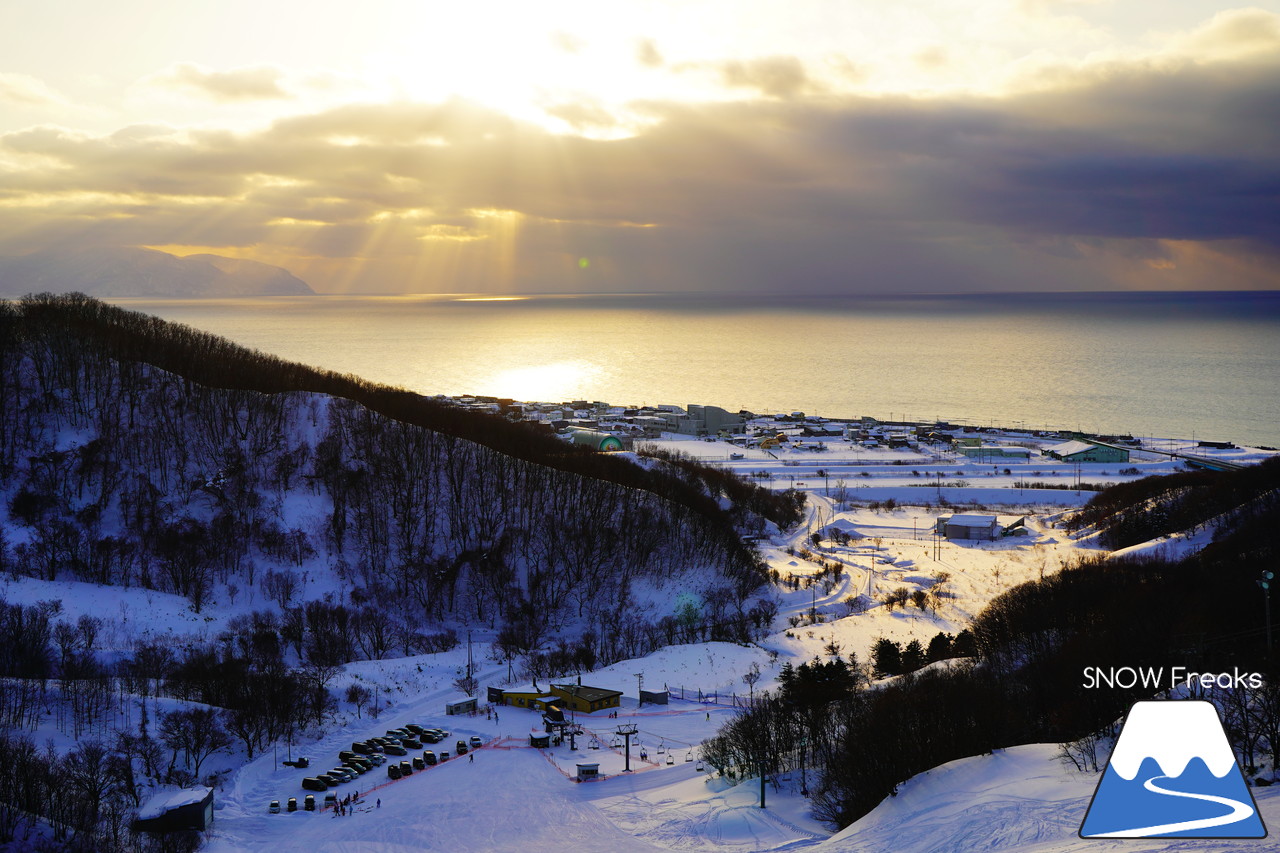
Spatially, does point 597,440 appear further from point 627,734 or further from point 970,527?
point 627,734

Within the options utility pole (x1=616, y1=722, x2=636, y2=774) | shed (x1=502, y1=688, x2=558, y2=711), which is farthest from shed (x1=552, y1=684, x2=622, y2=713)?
utility pole (x1=616, y1=722, x2=636, y2=774)

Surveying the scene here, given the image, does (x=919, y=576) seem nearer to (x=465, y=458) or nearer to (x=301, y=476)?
(x=465, y=458)

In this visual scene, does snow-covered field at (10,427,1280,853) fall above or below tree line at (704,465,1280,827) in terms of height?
below

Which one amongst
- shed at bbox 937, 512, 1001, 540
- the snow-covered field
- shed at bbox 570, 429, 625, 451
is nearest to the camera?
the snow-covered field

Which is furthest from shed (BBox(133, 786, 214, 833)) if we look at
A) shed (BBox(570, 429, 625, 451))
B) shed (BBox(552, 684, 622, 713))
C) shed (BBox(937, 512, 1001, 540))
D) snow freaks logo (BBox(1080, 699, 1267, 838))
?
shed (BBox(570, 429, 625, 451))

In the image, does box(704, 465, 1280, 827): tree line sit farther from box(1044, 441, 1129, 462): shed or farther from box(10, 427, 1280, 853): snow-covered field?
box(1044, 441, 1129, 462): shed

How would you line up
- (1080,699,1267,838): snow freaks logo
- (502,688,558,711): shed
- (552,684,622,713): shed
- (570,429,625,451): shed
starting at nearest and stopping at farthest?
(1080,699,1267,838): snow freaks logo → (552,684,622,713): shed → (502,688,558,711): shed → (570,429,625,451): shed

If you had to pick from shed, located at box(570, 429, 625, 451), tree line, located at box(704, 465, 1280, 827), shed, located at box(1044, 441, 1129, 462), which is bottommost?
tree line, located at box(704, 465, 1280, 827)

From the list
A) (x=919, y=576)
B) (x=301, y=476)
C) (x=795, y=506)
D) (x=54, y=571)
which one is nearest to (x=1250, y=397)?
(x=795, y=506)

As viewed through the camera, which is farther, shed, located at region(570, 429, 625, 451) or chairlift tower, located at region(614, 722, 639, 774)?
shed, located at region(570, 429, 625, 451)
